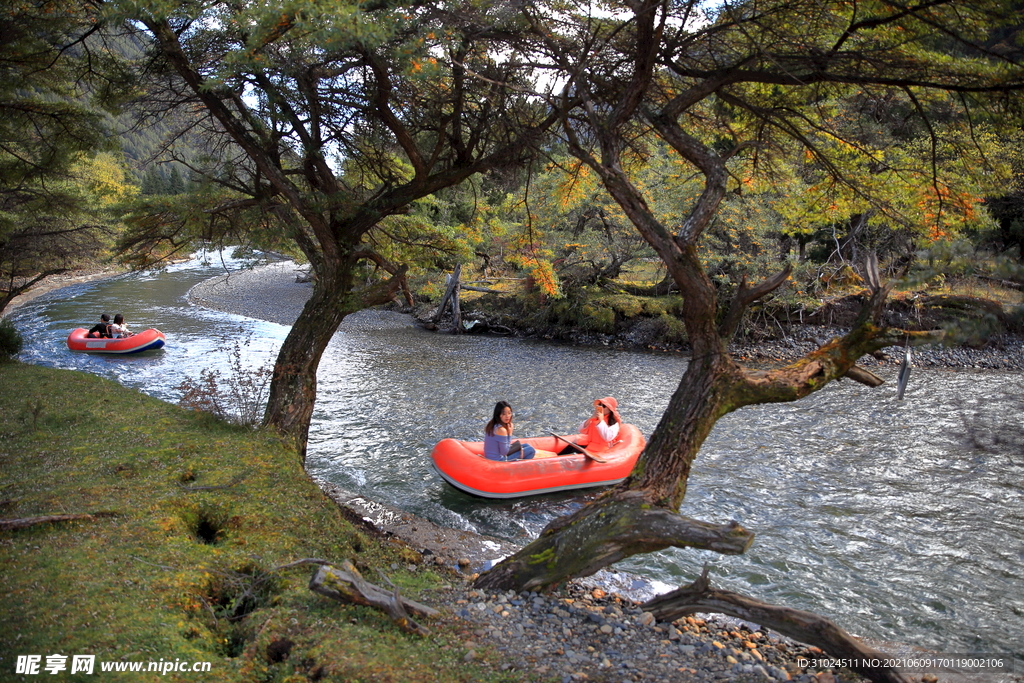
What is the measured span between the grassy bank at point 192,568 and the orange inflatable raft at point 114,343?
31.9 feet

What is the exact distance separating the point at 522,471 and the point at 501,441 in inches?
20.5

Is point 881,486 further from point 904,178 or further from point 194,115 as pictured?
point 194,115

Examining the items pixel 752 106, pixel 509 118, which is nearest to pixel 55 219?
pixel 509 118

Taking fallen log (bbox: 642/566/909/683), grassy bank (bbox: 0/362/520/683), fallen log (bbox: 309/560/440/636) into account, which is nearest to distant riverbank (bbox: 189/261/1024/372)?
grassy bank (bbox: 0/362/520/683)

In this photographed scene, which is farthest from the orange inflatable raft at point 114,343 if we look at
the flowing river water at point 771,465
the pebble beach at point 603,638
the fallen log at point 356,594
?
the fallen log at point 356,594

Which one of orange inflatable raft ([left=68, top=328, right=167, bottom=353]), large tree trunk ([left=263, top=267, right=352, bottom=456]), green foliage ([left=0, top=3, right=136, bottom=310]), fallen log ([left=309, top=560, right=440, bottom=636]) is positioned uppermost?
green foliage ([left=0, top=3, right=136, bottom=310])

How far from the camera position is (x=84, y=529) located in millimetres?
4355

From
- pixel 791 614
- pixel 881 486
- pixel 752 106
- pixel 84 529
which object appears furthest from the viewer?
pixel 881 486

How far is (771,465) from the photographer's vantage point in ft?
31.2

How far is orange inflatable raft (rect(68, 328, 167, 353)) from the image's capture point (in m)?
15.6

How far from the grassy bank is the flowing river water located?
2544mm

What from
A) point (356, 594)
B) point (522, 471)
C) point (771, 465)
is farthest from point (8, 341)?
point (771, 465)

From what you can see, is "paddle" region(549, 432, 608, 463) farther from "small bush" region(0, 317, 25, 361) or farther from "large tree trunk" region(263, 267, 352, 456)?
"small bush" region(0, 317, 25, 361)

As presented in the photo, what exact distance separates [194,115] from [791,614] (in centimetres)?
894
